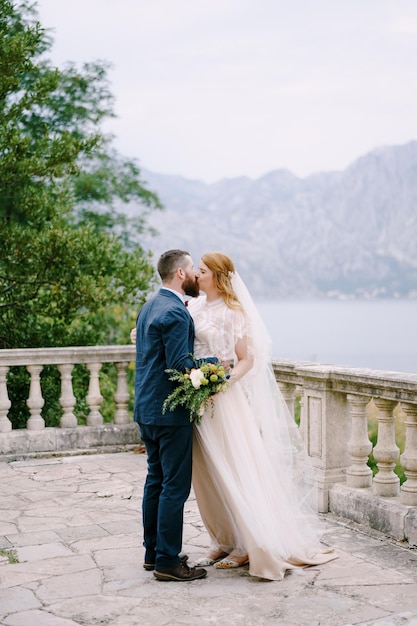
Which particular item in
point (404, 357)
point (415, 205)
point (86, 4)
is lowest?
point (404, 357)

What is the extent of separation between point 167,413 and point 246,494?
0.69 m

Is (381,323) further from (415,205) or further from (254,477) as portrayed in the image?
(254,477)

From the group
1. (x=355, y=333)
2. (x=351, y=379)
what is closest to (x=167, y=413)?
(x=351, y=379)

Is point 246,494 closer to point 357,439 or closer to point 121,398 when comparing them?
point 357,439

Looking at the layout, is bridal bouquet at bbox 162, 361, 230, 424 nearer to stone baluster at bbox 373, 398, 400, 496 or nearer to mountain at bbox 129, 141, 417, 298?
stone baluster at bbox 373, 398, 400, 496

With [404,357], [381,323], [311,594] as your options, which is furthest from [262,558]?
[381,323]

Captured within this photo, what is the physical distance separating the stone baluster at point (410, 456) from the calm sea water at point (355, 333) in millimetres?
60808

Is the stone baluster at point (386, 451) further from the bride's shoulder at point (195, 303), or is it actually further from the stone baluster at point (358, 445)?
the bride's shoulder at point (195, 303)

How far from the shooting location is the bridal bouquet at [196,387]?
14.6 feet

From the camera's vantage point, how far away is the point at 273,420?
5.04 meters

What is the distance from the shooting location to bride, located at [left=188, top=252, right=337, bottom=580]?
4668 mm

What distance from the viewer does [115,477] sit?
7367mm

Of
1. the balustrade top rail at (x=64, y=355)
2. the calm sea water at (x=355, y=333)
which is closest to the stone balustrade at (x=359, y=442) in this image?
the balustrade top rail at (x=64, y=355)

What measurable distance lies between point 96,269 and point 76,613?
6098 mm
